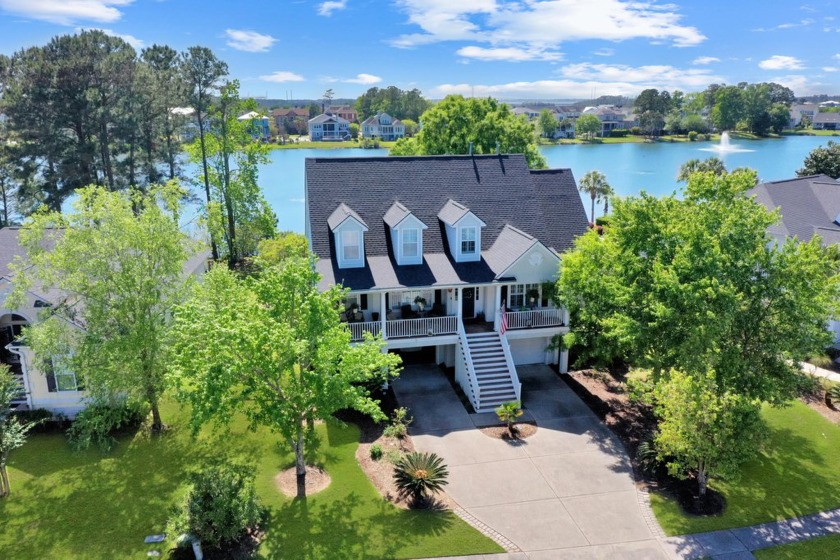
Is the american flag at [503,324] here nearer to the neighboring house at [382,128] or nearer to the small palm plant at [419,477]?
the small palm plant at [419,477]

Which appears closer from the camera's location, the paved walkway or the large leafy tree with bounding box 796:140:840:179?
the paved walkway

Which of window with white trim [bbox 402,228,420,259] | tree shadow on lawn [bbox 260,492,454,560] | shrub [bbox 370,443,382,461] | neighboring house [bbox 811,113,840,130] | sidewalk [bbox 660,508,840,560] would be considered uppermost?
neighboring house [bbox 811,113,840,130]

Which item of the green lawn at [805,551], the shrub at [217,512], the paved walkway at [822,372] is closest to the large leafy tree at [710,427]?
the green lawn at [805,551]

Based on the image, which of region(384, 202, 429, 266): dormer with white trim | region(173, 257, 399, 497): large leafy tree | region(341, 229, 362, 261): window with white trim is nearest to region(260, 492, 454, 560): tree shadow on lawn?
region(173, 257, 399, 497): large leafy tree

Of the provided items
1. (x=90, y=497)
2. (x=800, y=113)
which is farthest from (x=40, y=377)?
(x=800, y=113)

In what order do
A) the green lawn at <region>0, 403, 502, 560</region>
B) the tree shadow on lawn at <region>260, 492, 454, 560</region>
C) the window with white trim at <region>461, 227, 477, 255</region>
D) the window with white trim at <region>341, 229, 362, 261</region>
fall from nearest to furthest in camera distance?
the tree shadow on lawn at <region>260, 492, 454, 560</region>, the green lawn at <region>0, 403, 502, 560</region>, the window with white trim at <region>341, 229, 362, 261</region>, the window with white trim at <region>461, 227, 477, 255</region>

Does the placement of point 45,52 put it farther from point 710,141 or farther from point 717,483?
point 710,141

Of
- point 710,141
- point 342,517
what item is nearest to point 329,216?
point 342,517

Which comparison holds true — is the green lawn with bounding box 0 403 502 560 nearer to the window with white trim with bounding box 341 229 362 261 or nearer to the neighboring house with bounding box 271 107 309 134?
the window with white trim with bounding box 341 229 362 261
